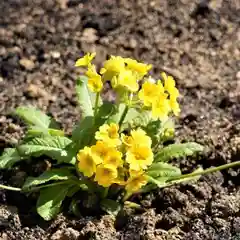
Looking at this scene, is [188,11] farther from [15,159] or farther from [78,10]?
[15,159]

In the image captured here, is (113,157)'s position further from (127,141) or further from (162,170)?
(162,170)

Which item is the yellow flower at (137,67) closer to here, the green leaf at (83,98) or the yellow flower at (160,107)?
the yellow flower at (160,107)

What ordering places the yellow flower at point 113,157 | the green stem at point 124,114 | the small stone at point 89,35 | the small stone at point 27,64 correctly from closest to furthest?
the yellow flower at point 113,157, the green stem at point 124,114, the small stone at point 27,64, the small stone at point 89,35

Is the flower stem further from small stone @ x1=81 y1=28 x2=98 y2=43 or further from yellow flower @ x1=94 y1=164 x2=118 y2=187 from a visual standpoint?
small stone @ x1=81 y1=28 x2=98 y2=43

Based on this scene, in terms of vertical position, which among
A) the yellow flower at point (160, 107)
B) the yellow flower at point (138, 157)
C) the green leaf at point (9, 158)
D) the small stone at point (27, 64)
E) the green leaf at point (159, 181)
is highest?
the yellow flower at point (160, 107)

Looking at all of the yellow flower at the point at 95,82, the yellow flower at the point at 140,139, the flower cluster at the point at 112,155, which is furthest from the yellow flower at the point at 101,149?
the yellow flower at the point at 95,82

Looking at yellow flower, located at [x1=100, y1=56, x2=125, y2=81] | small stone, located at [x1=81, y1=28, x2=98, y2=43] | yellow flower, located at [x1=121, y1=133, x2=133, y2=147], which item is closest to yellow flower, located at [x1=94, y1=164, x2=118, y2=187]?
yellow flower, located at [x1=121, y1=133, x2=133, y2=147]

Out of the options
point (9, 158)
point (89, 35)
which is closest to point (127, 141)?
point (9, 158)
